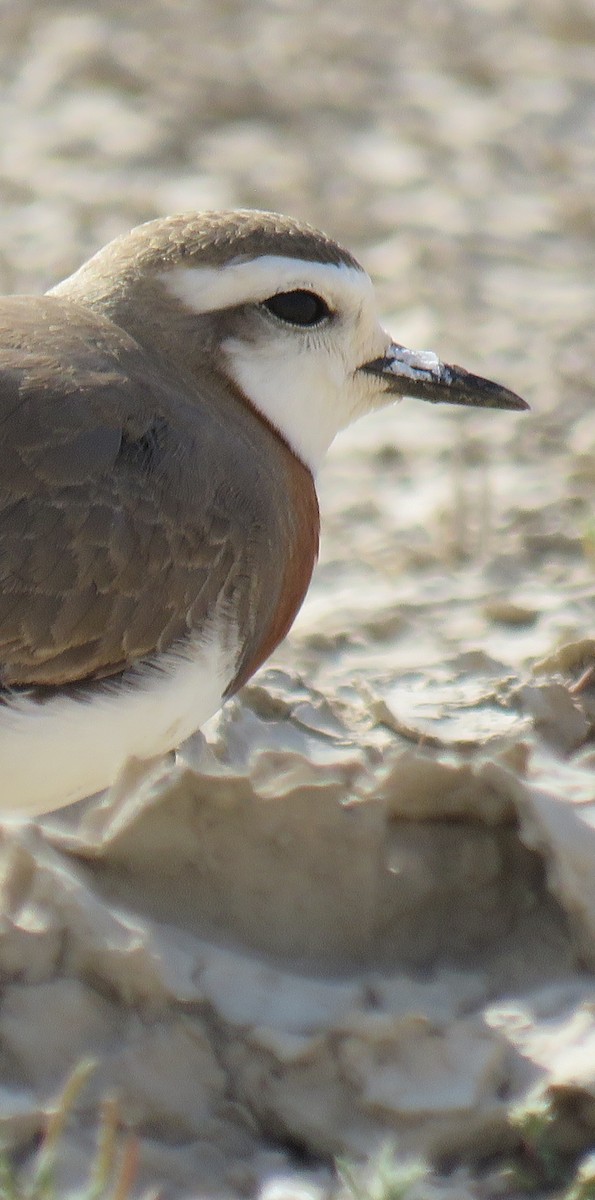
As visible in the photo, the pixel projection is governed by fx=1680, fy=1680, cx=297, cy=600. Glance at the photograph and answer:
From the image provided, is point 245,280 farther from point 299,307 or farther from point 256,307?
point 299,307

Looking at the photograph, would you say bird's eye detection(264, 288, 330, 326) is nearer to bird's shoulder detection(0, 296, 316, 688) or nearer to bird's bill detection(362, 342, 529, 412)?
bird's bill detection(362, 342, 529, 412)

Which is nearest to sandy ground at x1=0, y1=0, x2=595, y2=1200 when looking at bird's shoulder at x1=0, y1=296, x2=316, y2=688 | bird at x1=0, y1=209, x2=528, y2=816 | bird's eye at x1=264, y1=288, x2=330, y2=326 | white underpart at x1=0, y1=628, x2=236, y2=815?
white underpart at x1=0, y1=628, x2=236, y2=815

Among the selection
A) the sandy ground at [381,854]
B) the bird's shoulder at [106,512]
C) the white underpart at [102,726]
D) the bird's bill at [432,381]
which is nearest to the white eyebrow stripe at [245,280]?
the bird's shoulder at [106,512]

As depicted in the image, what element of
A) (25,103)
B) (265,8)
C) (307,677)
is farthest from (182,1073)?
(265,8)

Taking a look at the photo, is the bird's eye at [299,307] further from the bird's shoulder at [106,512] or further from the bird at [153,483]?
the bird's shoulder at [106,512]

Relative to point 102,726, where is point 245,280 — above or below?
above

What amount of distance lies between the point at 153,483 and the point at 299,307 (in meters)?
0.80

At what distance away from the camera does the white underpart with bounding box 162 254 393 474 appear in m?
4.13

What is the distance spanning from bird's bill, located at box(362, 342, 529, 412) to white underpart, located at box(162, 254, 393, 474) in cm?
4

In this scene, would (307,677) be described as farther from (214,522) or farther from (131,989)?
(131,989)

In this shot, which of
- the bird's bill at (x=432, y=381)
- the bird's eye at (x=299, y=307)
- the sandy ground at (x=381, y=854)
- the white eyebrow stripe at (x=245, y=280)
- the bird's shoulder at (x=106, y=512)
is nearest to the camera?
the sandy ground at (x=381, y=854)

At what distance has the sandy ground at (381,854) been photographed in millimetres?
3381

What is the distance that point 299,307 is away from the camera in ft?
14.0

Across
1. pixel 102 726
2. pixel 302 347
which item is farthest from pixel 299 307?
pixel 102 726
